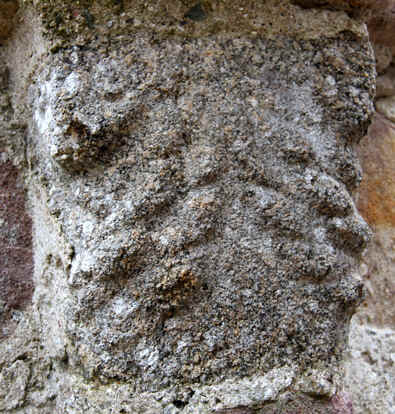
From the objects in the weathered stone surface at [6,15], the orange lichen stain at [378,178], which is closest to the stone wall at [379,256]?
the orange lichen stain at [378,178]

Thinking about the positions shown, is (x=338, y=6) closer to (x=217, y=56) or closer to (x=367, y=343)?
(x=217, y=56)

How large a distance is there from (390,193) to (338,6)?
0.40 m

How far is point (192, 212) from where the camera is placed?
664mm

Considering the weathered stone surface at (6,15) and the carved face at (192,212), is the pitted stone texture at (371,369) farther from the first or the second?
the weathered stone surface at (6,15)

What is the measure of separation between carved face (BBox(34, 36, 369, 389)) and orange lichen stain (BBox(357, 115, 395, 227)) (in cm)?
23

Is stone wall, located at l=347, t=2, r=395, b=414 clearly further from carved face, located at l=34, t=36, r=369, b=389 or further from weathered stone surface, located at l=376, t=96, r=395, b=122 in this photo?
carved face, located at l=34, t=36, r=369, b=389

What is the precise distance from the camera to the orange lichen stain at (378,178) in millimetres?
980

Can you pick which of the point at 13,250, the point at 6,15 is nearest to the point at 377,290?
the point at 13,250

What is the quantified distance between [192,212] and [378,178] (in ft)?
1.71

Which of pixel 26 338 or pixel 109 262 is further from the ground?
pixel 109 262

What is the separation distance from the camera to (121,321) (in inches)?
24.9

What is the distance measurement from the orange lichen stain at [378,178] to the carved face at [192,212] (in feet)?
0.76

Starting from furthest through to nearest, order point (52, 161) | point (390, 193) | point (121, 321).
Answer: point (390, 193) → point (52, 161) → point (121, 321)

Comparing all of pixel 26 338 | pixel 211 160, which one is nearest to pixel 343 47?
pixel 211 160
